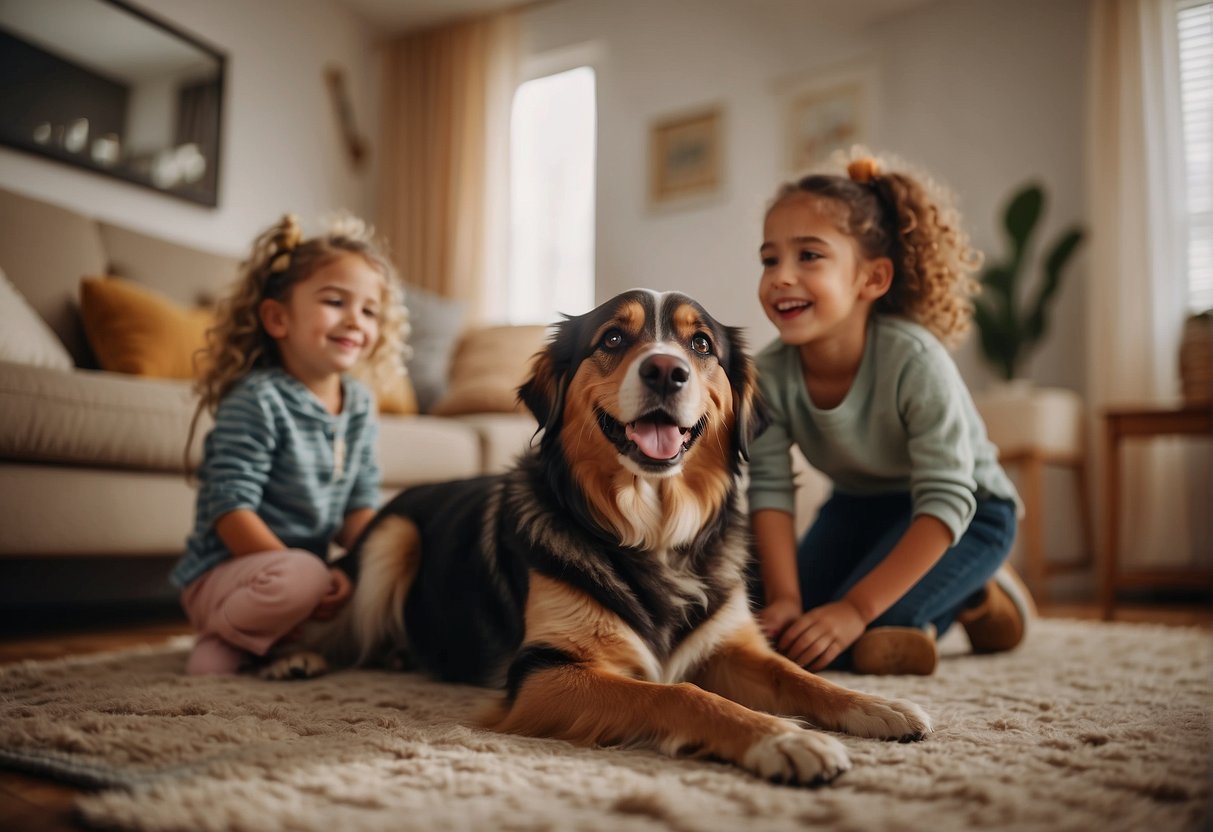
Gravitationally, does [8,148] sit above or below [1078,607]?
above

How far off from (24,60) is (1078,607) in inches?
200

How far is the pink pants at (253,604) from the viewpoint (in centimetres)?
164

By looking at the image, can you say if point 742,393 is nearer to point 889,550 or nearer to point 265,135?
point 889,550

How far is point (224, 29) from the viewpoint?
186 inches

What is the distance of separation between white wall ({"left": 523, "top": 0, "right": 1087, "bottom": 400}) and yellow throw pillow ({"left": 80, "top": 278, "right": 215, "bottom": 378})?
1.67 metres

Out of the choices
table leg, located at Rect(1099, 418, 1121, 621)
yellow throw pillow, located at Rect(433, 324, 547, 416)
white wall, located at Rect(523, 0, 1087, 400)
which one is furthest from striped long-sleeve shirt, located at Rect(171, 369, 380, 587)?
table leg, located at Rect(1099, 418, 1121, 621)

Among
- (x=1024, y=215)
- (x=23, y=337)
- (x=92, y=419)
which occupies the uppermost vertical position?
(x=1024, y=215)

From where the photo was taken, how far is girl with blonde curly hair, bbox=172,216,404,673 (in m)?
1.69

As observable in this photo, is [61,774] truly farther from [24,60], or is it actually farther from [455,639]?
[24,60]

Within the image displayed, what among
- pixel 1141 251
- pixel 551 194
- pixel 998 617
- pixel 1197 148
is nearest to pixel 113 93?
pixel 551 194

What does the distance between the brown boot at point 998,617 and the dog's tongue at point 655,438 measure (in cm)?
112

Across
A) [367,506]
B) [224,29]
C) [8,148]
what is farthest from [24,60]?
[367,506]

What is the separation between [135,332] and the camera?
2816 millimetres

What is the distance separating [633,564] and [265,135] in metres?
4.64
